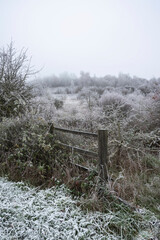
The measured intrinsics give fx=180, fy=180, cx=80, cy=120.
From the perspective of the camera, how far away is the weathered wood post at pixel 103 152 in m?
3.08

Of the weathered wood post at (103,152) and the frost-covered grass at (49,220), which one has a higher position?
the weathered wood post at (103,152)

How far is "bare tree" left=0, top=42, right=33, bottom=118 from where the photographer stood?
659 centimetres

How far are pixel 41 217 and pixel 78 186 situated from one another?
1.22 m

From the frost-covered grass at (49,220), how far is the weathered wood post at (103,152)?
0.66 metres

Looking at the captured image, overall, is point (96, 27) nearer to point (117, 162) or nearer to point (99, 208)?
point (117, 162)

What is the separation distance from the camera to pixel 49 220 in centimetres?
247

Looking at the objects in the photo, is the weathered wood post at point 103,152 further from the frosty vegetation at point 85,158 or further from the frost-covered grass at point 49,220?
the frost-covered grass at point 49,220

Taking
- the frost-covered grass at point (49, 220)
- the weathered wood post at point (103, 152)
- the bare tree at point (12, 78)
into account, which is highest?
the bare tree at point (12, 78)

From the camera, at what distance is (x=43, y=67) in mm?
7977

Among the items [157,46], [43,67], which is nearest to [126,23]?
[157,46]

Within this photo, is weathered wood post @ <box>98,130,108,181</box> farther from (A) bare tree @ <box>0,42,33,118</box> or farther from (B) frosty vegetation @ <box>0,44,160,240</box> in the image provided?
(A) bare tree @ <box>0,42,33,118</box>

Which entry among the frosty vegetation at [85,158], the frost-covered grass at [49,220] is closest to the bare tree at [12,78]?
the frosty vegetation at [85,158]

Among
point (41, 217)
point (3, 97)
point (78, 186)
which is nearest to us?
point (41, 217)

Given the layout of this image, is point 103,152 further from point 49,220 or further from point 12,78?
point 12,78
